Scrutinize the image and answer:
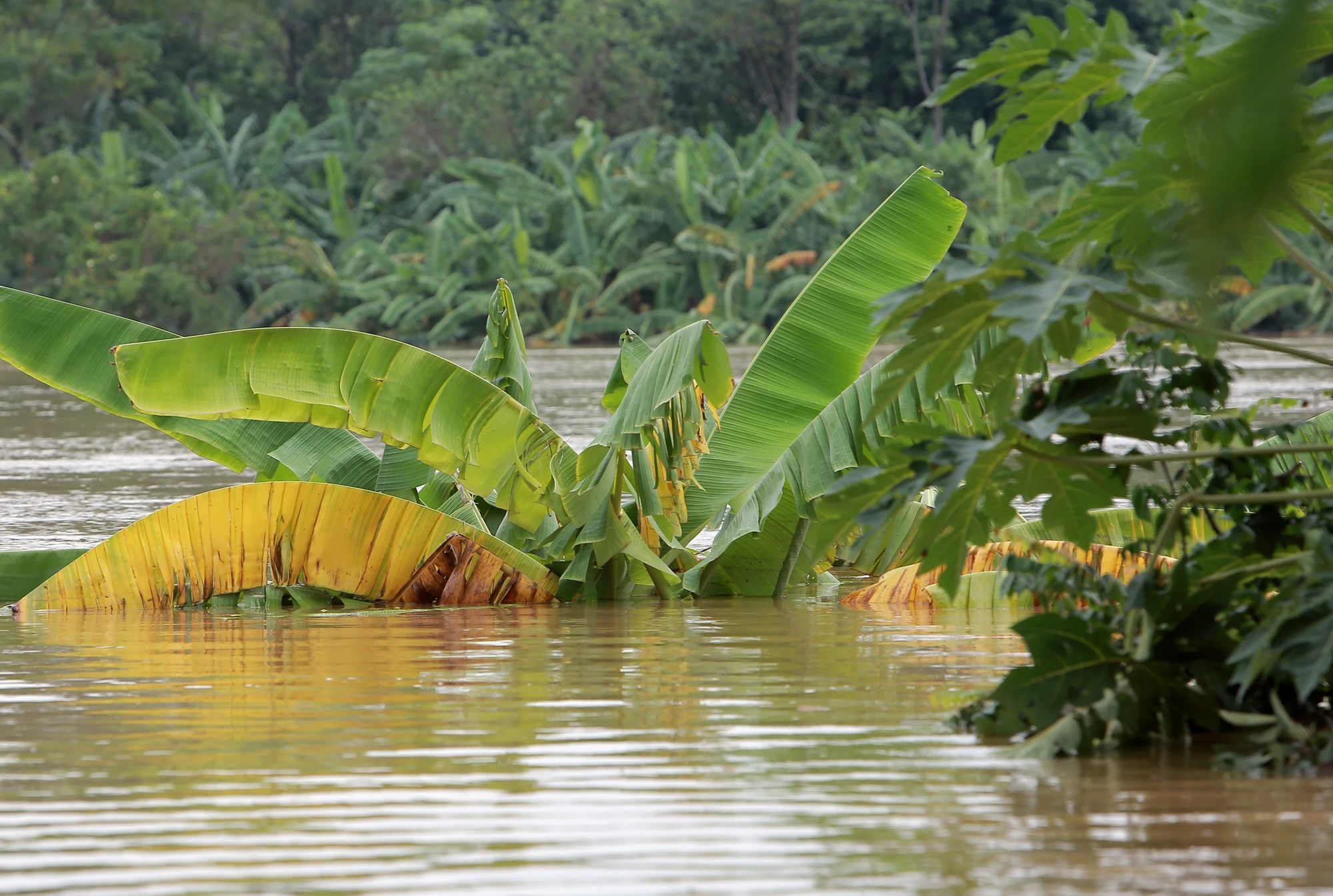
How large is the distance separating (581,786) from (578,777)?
0.10 meters

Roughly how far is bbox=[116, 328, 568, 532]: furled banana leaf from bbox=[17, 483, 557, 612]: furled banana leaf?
325mm

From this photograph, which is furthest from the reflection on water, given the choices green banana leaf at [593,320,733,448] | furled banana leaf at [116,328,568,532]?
furled banana leaf at [116,328,568,532]

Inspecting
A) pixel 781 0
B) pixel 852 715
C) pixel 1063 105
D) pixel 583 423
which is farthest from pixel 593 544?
pixel 781 0

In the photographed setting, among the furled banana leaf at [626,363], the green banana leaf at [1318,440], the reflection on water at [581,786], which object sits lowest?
the reflection on water at [581,786]

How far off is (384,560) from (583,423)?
11605mm

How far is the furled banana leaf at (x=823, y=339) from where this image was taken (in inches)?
303

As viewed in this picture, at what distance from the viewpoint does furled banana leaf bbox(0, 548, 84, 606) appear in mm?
8055

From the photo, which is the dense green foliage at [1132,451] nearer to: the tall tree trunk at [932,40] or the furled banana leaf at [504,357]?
the furled banana leaf at [504,357]

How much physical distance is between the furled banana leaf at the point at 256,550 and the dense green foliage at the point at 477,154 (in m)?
34.9

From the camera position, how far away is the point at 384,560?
768cm

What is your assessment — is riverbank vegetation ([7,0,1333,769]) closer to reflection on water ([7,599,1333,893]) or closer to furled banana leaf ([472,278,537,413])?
furled banana leaf ([472,278,537,413])

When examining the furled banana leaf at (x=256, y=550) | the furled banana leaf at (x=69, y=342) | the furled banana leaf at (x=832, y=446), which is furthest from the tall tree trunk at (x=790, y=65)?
the furled banana leaf at (x=256, y=550)

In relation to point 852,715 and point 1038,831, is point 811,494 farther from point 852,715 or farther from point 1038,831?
point 1038,831

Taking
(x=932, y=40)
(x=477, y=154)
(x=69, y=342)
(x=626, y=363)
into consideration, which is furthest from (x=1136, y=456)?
(x=932, y=40)
